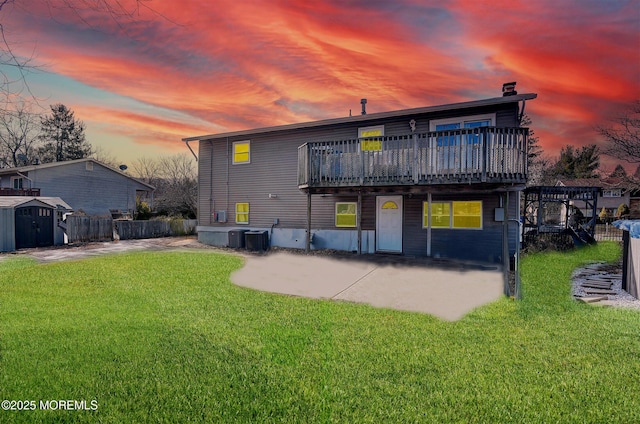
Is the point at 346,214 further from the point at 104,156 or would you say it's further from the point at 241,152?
the point at 104,156

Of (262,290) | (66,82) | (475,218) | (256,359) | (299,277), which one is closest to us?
(256,359)

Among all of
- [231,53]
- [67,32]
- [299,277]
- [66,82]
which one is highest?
[231,53]

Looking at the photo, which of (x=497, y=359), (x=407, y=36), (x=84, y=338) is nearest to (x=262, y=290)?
(x=84, y=338)

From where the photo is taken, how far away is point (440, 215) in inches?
525

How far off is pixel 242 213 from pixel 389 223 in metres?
7.58

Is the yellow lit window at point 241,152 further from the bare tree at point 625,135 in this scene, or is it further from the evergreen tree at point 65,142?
the evergreen tree at point 65,142

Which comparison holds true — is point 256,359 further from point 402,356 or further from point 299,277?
point 299,277

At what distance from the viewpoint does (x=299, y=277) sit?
10312 mm

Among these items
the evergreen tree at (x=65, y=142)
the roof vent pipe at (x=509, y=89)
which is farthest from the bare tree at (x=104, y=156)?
the roof vent pipe at (x=509, y=89)

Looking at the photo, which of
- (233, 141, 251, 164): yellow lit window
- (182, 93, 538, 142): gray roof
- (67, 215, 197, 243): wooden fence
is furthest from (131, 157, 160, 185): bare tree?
(233, 141, 251, 164): yellow lit window

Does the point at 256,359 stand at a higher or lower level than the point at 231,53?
lower

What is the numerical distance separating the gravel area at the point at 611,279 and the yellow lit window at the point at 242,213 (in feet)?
43.6

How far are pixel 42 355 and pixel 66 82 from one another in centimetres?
404

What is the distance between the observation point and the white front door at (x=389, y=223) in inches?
552
